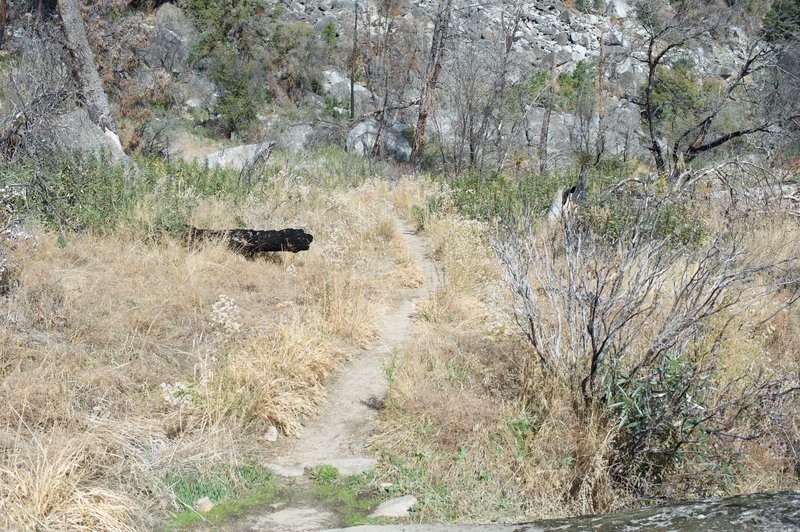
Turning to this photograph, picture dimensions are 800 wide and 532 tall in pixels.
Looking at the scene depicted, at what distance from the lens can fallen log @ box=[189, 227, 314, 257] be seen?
304 inches

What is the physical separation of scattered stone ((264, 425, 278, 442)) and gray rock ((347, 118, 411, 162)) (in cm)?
1617

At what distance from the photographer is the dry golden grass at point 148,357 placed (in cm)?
370

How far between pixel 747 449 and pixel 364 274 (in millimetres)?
4412

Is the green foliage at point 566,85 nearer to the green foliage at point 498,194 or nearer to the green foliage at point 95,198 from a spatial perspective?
the green foliage at point 498,194

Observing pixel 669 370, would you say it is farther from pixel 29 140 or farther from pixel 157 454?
pixel 29 140

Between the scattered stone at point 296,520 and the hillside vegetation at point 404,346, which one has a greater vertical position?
the hillside vegetation at point 404,346

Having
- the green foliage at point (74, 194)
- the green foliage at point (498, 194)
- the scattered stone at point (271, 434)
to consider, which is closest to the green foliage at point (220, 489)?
the scattered stone at point (271, 434)

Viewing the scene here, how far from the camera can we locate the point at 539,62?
35.1 metres

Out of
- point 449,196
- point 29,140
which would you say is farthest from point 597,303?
point 449,196

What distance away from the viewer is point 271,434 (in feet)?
15.1

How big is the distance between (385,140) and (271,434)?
56.2 ft

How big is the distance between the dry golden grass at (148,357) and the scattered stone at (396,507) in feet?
3.17

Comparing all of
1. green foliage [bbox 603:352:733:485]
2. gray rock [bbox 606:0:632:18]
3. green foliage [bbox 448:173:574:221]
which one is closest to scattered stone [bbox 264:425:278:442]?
green foliage [bbox 603:352:733:485]

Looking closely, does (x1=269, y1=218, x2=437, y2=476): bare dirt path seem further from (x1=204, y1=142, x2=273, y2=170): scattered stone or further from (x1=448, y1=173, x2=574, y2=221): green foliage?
(x1=204, y1=142, x2=273, y2=170): scattered stone
